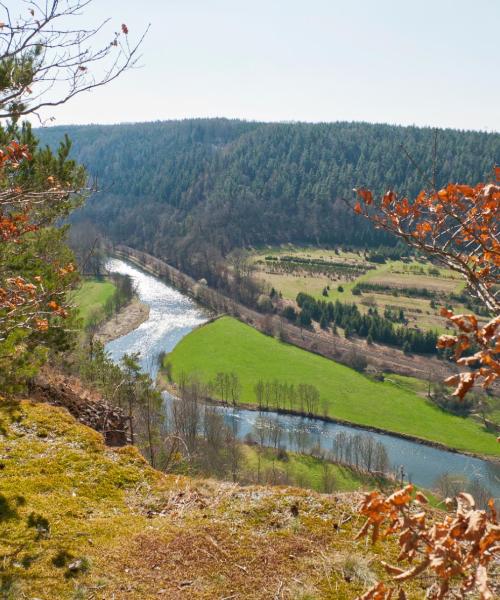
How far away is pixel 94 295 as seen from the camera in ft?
286

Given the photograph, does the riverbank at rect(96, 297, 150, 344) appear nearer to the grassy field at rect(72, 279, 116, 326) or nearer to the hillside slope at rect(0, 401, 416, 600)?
the grassy field at rect(72, 279, 116, 326)

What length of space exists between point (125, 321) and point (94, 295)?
12.9m

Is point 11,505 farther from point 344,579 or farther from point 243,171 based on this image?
point 243,171

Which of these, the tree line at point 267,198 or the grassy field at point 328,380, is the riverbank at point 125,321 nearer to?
the grassy field at point 328,380

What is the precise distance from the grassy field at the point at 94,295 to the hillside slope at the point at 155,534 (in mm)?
71328

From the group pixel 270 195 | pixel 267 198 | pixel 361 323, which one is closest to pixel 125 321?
pixel 361 323

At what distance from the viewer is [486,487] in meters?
45.3

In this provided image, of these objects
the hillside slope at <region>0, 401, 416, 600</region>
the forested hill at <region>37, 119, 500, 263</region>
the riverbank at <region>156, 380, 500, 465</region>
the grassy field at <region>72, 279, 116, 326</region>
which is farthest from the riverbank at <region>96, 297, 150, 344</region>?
the hillside slope at <region>0, 401, 416, 600</region>

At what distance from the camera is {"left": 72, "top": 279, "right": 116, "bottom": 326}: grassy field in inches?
3159

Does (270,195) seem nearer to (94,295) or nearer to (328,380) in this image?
(94,295)

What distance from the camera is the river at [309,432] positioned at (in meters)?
48.5

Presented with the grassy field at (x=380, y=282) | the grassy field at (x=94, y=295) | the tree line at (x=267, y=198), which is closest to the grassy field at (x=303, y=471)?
the grassy field at (x=94, y=295)

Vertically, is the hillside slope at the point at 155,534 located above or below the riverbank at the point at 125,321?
above

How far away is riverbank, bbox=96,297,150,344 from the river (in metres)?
0.99
